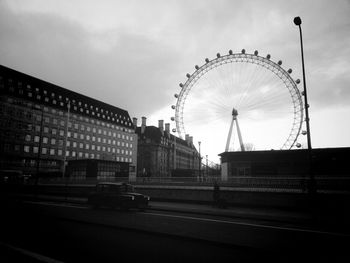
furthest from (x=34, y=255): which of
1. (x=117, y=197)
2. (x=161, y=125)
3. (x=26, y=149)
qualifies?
(x=161, y=125)

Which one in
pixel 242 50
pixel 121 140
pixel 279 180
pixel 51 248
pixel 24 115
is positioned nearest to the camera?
pixel 51 248

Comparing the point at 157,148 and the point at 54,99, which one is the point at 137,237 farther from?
the point at 157,148

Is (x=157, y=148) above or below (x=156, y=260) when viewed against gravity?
above

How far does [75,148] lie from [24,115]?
20.4 m

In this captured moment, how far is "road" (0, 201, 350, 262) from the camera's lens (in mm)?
5895

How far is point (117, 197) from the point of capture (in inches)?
623

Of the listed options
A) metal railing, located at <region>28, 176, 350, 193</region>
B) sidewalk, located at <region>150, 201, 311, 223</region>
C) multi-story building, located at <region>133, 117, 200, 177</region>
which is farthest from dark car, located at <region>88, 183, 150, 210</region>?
multi-story building, located at <region>133, 117, 200, 177</region>

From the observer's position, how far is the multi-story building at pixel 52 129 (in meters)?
73.1

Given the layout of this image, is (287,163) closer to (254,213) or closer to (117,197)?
(254,213)

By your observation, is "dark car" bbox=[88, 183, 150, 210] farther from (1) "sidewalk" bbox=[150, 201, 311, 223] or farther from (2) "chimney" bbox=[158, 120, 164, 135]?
(2) "chimney" bbox=[158, 120, 164, 135]

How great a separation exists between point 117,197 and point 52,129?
3123 inches

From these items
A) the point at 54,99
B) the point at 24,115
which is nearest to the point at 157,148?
the point at 54,99

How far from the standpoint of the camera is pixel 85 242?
697 cm

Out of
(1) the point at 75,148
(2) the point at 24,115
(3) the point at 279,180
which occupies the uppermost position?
(2) the point at 24,115
